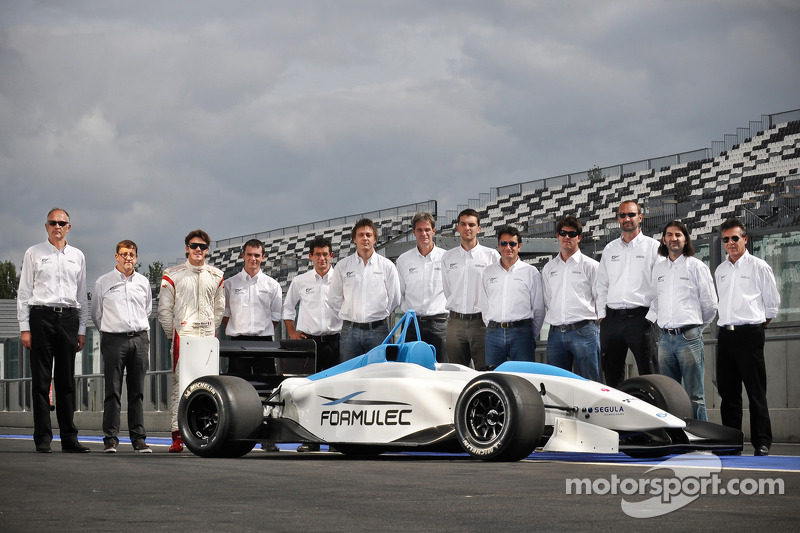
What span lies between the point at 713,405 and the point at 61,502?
31.7 feet

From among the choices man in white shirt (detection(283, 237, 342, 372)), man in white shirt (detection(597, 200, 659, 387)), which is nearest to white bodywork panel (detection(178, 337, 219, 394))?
man in white shirt (detection(283, 237, 342, 372))

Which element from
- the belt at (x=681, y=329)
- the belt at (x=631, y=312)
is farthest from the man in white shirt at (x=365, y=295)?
the belt at (x=681, y=329)

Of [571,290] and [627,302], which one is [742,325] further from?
[571,290]

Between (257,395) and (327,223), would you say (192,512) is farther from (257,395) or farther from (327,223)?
(327,223)

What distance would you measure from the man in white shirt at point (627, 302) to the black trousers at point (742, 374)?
23.9 inches

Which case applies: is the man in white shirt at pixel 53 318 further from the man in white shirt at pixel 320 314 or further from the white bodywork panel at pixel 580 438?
the white bodywork panel at pixel 580 438

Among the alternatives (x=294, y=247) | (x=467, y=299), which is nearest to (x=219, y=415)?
(x=467, y=299)

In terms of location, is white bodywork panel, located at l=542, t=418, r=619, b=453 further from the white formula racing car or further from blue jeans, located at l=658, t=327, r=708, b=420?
blue jeans, located at l=658, t=327, r=708, b=420

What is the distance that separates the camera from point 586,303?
1063 cm

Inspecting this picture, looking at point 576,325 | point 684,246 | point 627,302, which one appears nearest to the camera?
point 684,246

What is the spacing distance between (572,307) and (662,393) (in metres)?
1.98

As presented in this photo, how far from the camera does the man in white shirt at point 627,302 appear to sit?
10258 mm

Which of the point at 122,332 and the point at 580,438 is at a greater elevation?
the point at 122,332

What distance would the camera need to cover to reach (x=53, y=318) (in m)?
10.7
